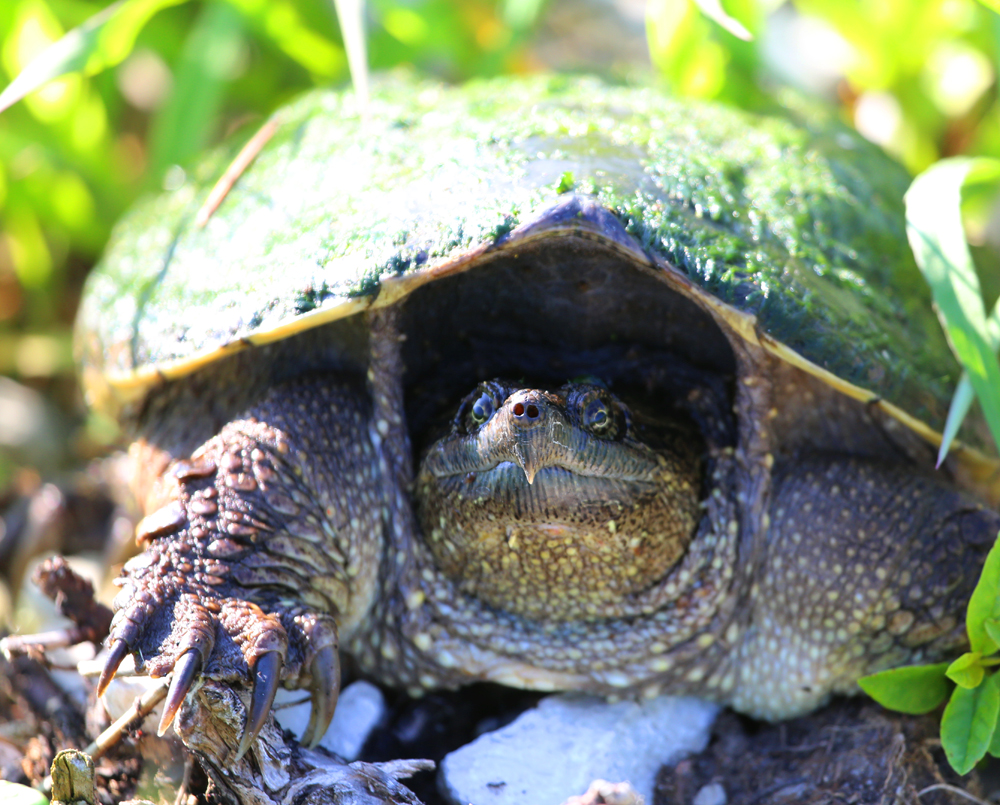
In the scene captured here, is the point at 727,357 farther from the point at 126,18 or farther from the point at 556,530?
the point at 126,18

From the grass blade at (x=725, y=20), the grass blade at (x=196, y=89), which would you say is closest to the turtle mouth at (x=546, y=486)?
the grass blade at (x=725, y=20)

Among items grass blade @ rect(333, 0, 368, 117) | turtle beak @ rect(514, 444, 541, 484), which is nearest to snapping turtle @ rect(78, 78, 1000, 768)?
turtle beak @ rect(514, 444, 541, 484)

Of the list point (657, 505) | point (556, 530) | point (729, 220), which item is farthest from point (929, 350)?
point (556, 530)

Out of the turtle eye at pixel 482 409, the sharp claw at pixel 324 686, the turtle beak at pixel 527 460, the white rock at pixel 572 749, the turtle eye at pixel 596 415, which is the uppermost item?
the turtle eye at pixel 482 409

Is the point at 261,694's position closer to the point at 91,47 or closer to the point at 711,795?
the point at 711,795

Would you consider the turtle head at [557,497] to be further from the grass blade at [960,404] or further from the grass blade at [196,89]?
the grass blade at [196,89]

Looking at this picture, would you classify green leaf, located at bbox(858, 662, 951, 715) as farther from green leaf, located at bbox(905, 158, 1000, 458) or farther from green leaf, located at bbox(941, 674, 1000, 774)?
green leaf, located at bbox(905, 158, 1000, 458)
